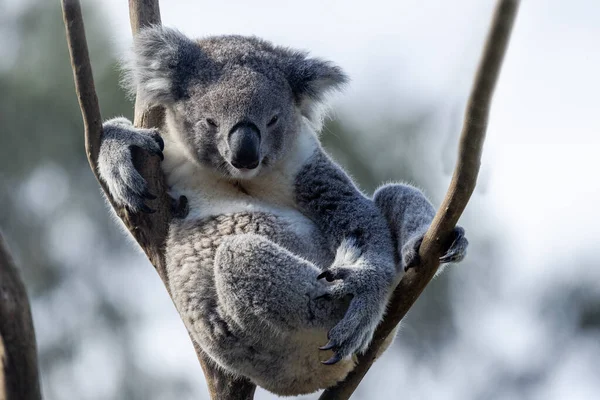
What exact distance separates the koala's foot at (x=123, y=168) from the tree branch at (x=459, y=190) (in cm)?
114

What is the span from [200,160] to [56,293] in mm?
9557

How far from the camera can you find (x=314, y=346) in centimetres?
356

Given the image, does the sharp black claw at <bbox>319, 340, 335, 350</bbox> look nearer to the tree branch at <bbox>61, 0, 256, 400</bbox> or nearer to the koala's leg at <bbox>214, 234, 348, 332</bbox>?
the koala's leg at <bbox>214, 234, 348, 332</bbox>

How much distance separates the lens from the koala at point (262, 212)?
346 centimetres

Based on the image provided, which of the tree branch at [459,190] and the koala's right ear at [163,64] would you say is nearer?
the tree branch at [459,190]

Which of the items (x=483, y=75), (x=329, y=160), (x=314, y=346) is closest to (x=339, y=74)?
(x=329, y=160)

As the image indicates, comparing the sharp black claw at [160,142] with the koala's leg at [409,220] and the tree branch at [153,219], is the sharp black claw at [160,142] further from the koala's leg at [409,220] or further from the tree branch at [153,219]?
the koala's leg at [409,220]

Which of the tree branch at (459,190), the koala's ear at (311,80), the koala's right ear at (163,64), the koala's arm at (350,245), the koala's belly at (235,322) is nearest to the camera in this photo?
the tree branch at (459,190)

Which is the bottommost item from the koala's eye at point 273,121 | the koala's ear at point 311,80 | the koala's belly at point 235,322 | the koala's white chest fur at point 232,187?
the koala's belly at point 235,322

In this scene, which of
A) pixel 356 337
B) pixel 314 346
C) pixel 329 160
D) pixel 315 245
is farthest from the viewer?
pixel 329 160

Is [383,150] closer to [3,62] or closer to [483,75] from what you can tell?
[3,62]

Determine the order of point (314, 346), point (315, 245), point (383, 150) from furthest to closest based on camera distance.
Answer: point (383, 150), point (315, 245), point (314, 346)

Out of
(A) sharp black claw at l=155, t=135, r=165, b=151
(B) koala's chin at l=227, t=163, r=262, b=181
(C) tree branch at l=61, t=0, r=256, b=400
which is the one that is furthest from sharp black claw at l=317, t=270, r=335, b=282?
(A) sharp black claw at l=155, t=135, r=165, b=151

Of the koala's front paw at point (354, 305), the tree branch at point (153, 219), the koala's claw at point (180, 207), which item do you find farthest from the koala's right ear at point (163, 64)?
the koala's front paw at point (354, 305)
